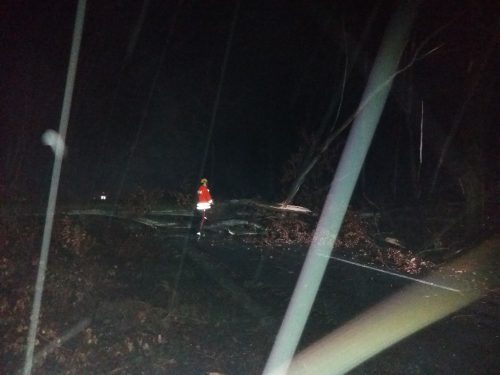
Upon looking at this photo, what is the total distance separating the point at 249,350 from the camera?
5.50 m

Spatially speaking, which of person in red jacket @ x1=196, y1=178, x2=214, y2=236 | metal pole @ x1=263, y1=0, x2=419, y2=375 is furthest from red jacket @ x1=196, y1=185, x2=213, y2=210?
metal pole @ x1=263, y1=0, x2=419, y2=375

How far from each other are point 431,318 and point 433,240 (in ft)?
16.6

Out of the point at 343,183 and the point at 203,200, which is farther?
the point at 343,183

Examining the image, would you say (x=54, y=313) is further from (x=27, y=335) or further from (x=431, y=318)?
(x=431, y=318)

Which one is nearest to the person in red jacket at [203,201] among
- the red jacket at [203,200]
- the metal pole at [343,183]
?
the red jacket at [203,200]

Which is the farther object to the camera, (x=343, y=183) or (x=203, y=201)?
(x=343, y=183)

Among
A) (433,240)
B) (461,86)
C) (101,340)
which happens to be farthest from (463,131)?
(101,340)

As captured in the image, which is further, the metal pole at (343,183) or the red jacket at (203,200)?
the red jacket at (203,200)

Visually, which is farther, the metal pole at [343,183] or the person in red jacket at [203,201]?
the person in red jacket at [203,201]

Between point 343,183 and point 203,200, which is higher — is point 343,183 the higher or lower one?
the higher one

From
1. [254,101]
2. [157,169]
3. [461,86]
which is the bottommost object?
[157,169]

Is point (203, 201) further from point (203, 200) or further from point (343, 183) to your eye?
point (343, 183)

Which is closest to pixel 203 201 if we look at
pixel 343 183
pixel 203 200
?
pixel 203 200

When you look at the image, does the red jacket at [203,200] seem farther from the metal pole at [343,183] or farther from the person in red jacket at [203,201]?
the metal pole at [343,183]
